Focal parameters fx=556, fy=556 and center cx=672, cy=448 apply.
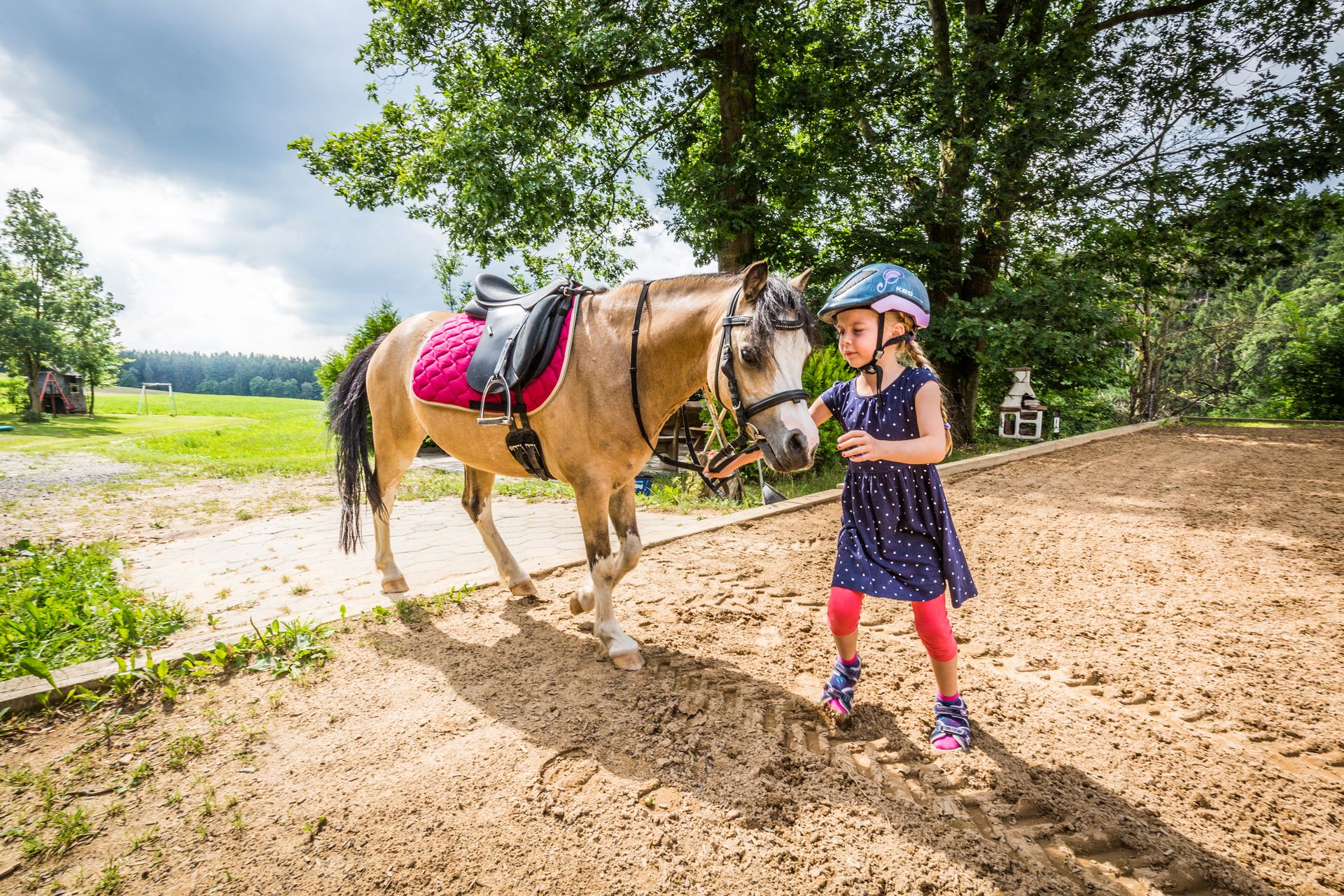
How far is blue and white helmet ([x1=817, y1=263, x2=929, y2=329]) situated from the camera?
192 centimetres

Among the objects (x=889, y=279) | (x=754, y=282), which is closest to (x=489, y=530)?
(x=754, y=282)

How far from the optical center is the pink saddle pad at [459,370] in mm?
2713

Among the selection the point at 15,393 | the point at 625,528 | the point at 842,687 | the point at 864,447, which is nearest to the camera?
the point at 864,447

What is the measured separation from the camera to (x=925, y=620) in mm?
2027

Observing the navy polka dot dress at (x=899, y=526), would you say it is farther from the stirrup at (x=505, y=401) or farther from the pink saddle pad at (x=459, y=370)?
the stirrup at (x=505, y=401)

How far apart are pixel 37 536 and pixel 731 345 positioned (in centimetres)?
640

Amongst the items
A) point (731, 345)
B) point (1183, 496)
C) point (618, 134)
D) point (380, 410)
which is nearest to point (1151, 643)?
point (731, 345)

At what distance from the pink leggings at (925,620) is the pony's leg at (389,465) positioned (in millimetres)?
2701

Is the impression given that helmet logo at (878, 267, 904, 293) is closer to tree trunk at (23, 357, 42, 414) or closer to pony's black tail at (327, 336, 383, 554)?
pony's black tail at (327, 336, 383, 554)

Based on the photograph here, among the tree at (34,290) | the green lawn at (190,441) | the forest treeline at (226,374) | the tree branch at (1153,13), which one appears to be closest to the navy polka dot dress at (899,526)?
the green lawn at (190,441)

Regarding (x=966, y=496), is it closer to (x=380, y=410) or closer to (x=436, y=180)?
(x=380, y=410)

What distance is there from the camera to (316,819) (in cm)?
171

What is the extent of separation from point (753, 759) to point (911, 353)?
160cm

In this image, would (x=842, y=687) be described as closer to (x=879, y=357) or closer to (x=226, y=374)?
(x=879, y=357)
